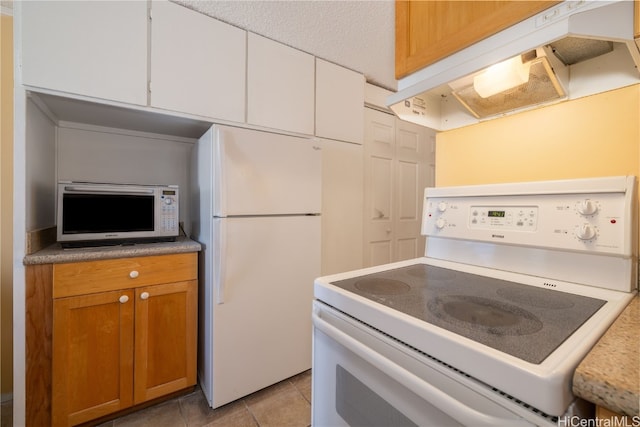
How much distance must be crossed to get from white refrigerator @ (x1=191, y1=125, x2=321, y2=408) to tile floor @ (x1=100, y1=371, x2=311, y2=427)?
64 millimetres

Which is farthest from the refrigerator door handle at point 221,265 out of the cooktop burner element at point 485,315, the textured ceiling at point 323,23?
the textured ceiling at point 323,23

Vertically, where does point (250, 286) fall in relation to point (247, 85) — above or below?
below

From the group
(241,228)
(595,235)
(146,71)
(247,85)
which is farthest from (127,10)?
(595,235)

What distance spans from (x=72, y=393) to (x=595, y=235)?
2.22 m

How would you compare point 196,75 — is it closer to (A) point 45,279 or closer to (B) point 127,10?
(B) point 127,10

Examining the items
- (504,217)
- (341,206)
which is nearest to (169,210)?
(341,206)

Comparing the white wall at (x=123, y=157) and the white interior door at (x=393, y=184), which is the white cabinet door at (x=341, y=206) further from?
the white wall at (x=123, y=157)

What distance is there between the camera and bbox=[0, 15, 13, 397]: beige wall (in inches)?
60.1

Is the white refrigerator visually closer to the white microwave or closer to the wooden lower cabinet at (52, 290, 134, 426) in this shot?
the white microwave

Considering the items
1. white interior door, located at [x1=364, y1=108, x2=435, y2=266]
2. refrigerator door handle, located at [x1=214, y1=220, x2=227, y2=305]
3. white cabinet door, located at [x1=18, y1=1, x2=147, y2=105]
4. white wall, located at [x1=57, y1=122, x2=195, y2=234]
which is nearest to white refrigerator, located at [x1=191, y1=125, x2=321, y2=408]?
refrigerator door handle, located at [x1=214, y1=220, x2=227, y2=305]

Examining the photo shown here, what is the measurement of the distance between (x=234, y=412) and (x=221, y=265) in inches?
33.5

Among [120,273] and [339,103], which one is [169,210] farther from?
[339,103]

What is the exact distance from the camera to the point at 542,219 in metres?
0.90

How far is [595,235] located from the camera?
0.79 meters
